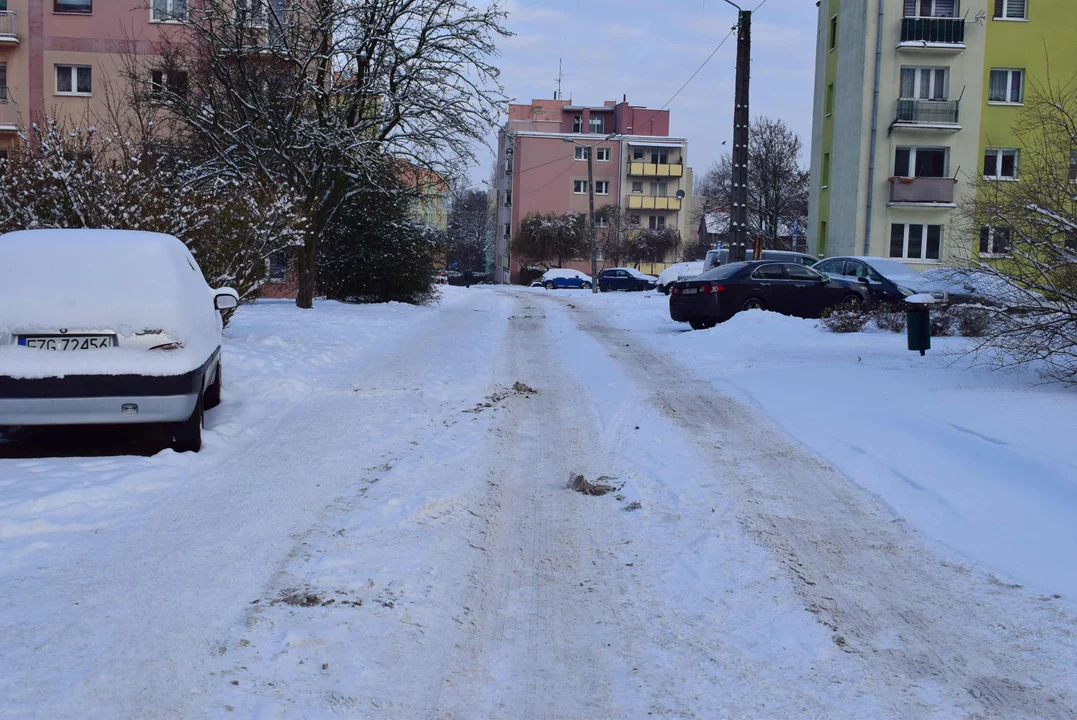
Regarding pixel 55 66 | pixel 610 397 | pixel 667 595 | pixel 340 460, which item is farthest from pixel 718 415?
pixel 55 66

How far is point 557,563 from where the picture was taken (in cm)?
501

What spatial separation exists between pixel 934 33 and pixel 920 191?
6.07 meters

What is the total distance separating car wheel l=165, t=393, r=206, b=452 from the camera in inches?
283

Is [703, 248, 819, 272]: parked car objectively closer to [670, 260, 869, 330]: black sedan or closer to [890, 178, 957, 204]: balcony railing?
[890, 178, 957, 204]: balcony railing

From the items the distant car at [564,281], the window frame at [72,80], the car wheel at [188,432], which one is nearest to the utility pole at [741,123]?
the car wheel at [188,432]

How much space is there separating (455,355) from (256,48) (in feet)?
37.3

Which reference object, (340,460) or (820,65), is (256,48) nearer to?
(340,460)

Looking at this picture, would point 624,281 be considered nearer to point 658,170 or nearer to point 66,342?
point 658,170

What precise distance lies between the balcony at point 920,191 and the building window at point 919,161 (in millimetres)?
677

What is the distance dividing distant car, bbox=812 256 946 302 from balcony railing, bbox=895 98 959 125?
56.1ft

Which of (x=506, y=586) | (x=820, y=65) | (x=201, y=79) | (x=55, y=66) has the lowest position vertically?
(x=506, y=586)

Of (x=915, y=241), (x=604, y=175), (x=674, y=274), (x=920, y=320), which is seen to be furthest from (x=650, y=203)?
(x=920, y=320)

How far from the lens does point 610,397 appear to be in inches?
413

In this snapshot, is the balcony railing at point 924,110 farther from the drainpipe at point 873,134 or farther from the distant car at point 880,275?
the distant car at point 880,275
